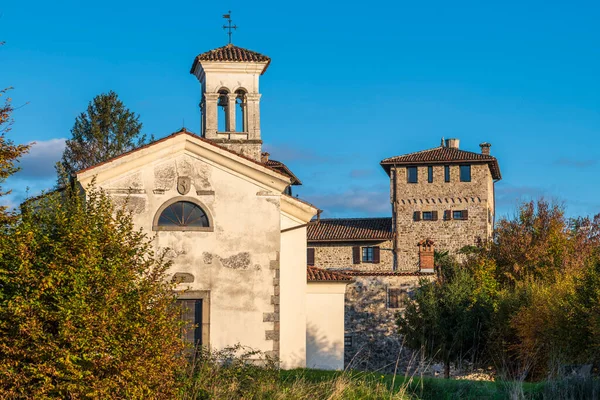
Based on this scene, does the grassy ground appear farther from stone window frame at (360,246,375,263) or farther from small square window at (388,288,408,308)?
stone window frame at (360,246,375,263)

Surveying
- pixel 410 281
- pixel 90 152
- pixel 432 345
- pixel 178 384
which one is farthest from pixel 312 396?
pixel 90 152

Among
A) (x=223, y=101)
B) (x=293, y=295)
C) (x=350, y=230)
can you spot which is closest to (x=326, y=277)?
(x=293, y=295)

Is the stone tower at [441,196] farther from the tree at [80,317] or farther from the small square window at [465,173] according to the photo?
the tree at [80,317]

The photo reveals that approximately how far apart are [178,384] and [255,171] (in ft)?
31.5

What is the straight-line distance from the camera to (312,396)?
14617 mm

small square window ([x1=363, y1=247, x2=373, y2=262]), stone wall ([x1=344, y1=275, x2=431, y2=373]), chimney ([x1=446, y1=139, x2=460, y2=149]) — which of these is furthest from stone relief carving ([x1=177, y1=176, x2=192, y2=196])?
chimney ([x1=446, y1=139, x2=460, y2=149])

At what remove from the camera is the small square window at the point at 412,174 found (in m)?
58.2

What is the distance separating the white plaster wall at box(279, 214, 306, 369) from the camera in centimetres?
2323

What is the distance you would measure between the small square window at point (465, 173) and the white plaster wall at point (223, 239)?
1462 inches

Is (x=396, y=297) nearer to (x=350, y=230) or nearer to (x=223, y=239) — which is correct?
(x=350, y=230)

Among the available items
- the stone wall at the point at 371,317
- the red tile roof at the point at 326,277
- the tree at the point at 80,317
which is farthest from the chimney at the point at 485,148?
the tree at the point at 80,317

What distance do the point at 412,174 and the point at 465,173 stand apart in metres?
3.35

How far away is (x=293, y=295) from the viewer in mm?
23562

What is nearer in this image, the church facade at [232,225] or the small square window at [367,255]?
the church facade at [232,225]
